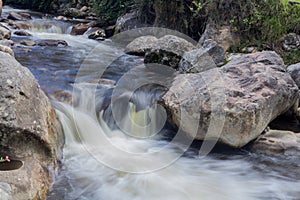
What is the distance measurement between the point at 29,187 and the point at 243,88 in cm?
336

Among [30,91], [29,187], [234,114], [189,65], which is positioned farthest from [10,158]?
[189,65]

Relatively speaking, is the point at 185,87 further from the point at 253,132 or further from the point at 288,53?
the point at 288,53

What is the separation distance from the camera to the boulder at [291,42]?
319 inches

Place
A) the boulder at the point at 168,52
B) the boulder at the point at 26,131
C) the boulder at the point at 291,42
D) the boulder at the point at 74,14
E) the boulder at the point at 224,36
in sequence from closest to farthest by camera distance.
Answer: the boulder at the point at 26,131, the boulder at the point at 168,52, the boulder at the point at 291,42, the boulder at the point at 224,36, the boulder at the point at 74,14

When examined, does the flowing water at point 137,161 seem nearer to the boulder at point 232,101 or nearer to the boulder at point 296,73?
the boulder at point 232,101

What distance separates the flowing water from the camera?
3895 mm

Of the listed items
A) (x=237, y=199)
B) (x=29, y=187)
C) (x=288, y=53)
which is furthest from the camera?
(x=288, y=53)

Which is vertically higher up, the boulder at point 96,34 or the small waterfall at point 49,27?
the small waterfall at point 49,27

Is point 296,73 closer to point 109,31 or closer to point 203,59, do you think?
point 203,59

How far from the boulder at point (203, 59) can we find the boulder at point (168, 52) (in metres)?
0.60

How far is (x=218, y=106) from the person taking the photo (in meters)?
4.67

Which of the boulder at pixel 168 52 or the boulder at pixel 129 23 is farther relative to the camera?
the boulder at pixel 129 23

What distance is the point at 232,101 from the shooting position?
4.67m

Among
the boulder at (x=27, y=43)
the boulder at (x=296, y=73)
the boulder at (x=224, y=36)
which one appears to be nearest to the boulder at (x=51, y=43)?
the boulder at (x=27, y=43)
